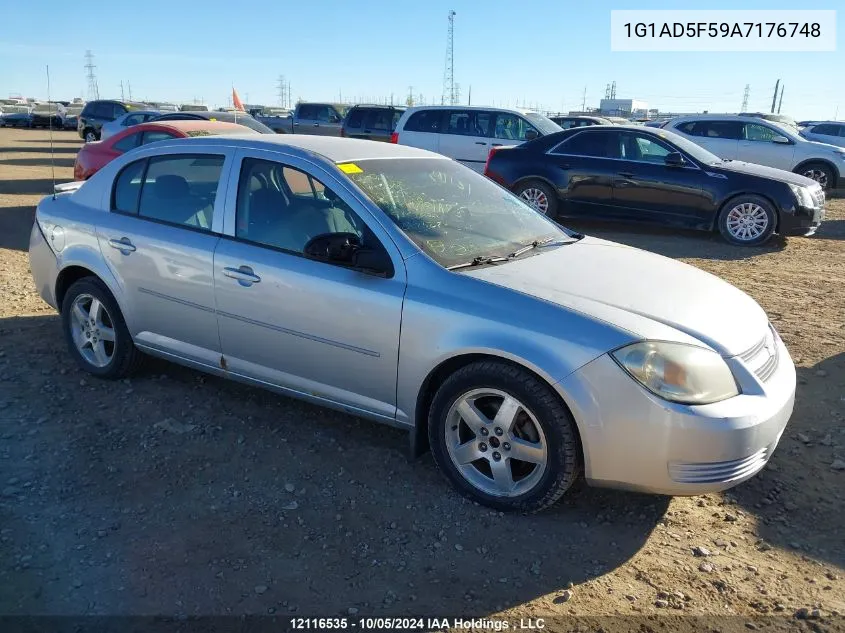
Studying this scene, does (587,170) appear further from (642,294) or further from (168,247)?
(168,247)

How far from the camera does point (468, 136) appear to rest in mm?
13391

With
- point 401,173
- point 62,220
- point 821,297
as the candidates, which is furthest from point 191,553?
point 821,297

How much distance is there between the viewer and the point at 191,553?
9.95 feet

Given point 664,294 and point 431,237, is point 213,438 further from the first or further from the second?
point 664,294

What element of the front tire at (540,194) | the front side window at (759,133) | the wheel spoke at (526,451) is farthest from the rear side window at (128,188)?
the front side window at (759,133)

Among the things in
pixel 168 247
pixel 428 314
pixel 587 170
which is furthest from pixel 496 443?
pixel 587 170

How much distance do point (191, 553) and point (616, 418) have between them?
1871 millimetres

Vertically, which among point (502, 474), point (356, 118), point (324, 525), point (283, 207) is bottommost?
point (324, 525)

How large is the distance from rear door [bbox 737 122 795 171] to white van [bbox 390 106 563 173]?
4571 millimetres

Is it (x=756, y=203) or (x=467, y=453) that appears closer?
(x=467, y=453)

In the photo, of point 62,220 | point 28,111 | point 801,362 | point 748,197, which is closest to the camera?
point 62,220

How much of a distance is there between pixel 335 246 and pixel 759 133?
552 inches

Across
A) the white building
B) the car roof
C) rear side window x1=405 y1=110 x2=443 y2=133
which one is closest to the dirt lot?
the car roof

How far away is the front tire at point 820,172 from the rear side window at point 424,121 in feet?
26.0
